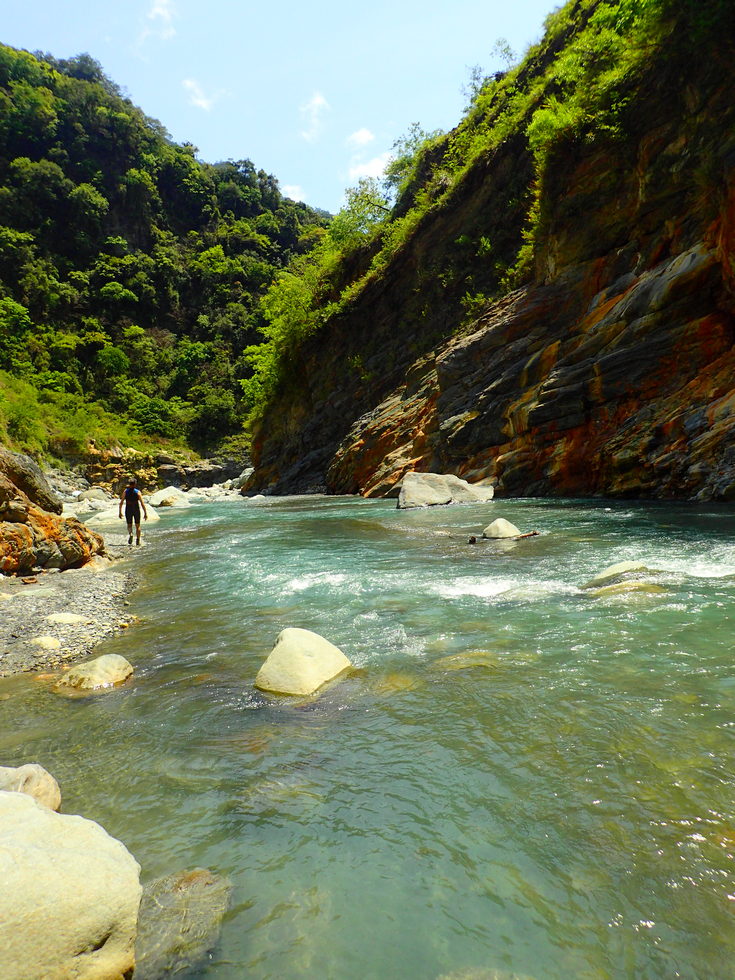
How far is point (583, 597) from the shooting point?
674cm

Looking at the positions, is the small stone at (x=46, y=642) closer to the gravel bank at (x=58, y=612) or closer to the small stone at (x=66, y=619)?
the gravel bank at (x=58, y=612)

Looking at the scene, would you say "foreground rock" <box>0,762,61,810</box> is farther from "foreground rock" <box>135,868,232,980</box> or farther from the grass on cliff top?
the grass on cliff top

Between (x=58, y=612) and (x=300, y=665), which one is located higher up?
(x=300, y=665)

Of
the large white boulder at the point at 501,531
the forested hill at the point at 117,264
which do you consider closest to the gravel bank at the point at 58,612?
the large white boulder at the point at 501,531

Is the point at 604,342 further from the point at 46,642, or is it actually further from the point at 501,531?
the point at 46,642

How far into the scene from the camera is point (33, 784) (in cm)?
311

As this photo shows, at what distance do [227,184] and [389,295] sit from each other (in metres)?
66.4

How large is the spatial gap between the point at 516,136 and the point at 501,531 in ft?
90.3

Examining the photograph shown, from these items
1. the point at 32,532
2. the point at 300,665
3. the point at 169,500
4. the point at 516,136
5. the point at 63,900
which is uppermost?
the point at 516,136

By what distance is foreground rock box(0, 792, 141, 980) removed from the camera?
1.90 metres

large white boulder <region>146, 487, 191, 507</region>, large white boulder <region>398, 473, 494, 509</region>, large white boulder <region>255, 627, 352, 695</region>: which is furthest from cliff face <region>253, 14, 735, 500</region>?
large white boulder <region>255, 627, 352, 695</region>

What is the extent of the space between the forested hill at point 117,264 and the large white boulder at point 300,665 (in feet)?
138

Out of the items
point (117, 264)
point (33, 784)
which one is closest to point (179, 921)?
point (33, 784)

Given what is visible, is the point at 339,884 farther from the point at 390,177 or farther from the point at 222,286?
the point at 222,286
